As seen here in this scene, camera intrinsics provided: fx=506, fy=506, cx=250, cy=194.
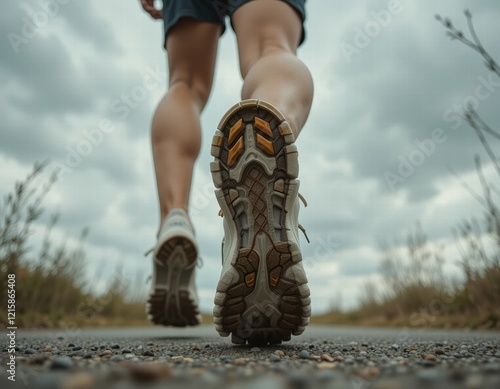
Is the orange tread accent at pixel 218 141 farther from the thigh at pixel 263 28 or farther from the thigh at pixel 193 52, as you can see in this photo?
the thigh at pixel 193 52

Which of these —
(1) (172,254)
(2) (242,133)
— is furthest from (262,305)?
(1) (172,254)

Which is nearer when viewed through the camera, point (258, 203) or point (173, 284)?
point (258, 203)

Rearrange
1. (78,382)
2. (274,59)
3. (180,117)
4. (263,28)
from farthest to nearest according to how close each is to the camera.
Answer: (180,117)
(263,28)
(274,59)
(78,382)

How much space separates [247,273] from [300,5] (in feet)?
3.40

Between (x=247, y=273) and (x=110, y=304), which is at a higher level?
(x=110, y=304)

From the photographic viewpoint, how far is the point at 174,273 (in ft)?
6.81

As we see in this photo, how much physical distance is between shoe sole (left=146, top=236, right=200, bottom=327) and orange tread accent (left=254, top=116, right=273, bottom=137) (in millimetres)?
749

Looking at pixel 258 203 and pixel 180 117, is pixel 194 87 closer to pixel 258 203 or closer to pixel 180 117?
pixel 180 117

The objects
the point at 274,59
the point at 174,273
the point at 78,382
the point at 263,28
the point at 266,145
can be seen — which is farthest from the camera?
the point at 174,273

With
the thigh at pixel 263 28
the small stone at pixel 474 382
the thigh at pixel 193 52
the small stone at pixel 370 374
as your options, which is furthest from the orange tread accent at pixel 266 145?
the thigh at pixel 193 52

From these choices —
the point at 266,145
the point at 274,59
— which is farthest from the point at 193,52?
the point at 266,145

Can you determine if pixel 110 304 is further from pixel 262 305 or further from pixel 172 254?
pixel 262 305

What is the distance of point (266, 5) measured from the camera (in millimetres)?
1777

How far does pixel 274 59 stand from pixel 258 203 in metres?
0.53
